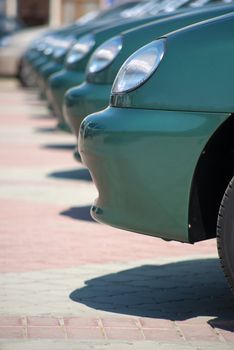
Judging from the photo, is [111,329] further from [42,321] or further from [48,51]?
[48,51]

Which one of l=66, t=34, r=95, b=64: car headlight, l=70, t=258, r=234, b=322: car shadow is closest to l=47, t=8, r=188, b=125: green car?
l=66, t=34, r=95, b=64: car headlight

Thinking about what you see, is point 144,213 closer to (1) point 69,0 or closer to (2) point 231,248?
(2) point 231,248

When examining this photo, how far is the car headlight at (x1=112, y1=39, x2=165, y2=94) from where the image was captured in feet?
16.7

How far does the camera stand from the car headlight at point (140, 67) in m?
5.09

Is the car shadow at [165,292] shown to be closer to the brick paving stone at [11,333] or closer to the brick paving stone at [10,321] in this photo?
the brick paving stone at [10,321]

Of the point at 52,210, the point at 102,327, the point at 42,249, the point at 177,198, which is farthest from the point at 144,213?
the point at 52,210

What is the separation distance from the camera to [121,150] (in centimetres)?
503

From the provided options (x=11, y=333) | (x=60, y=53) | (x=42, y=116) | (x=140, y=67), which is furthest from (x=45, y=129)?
(x=11, y=333)

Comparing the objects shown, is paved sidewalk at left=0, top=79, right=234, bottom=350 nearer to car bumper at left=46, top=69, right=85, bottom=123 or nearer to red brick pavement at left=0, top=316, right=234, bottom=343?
red brick pavement at left=0, top=316, right=234, bottom=343

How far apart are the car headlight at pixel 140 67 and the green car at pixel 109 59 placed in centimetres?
149

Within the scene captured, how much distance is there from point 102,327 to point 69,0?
31006 millimetres

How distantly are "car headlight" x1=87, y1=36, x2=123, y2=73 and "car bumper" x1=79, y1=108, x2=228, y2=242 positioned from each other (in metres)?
2.31

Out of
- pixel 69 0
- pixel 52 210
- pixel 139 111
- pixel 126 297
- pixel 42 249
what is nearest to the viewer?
pixel 139 111

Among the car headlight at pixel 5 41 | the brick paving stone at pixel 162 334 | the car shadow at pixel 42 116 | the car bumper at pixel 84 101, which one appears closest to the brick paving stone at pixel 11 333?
the brick paving stone at pixel 162 334
